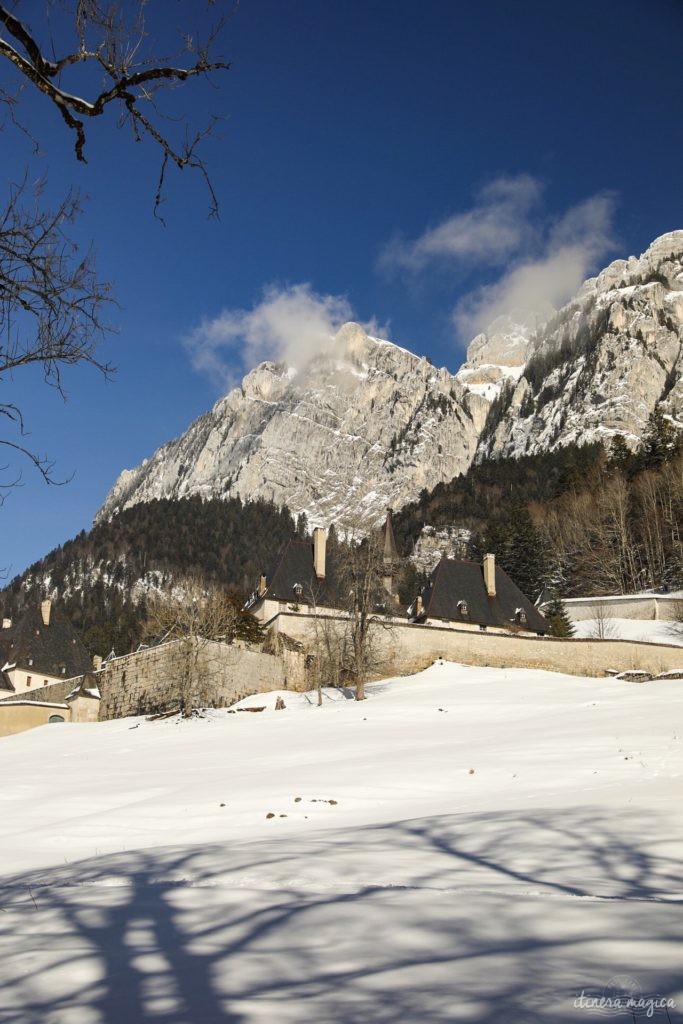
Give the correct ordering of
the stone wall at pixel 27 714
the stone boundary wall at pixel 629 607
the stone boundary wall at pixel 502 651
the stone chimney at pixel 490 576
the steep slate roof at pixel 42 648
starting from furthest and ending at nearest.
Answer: the stone boundary wall at pixel 629 607 < the steep slate roof at pixel 42 648 < the stone chimney at pixel 490 576 < the stone boundary wall at pixel 502 651 < the stone wall at pixel 27 714

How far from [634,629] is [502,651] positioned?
626 inches

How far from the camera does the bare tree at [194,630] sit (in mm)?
38438

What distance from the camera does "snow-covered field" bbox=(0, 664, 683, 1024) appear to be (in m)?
3.17

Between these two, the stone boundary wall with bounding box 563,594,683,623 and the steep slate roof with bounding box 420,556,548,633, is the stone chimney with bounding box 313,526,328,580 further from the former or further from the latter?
the stone boundary wall with bounding box 563,594,683,623

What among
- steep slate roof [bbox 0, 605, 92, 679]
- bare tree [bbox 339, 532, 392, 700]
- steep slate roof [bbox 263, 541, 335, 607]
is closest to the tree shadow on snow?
bare tree [bbox 339, 532, 392, 700]

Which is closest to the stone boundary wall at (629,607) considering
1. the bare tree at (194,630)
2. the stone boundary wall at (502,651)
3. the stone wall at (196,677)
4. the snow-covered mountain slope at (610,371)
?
the stone boundary wall at (502,651)

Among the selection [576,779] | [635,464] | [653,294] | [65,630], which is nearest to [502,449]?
[653,294]

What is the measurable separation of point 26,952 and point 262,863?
2.70m

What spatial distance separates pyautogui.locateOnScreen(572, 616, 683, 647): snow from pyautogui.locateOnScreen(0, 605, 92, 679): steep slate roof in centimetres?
3678

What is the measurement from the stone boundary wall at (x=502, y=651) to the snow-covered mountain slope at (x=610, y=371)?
4107 inches

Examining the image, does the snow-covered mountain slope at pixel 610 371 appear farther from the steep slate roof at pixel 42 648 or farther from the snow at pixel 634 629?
the steep slate roof at pixel 42 648

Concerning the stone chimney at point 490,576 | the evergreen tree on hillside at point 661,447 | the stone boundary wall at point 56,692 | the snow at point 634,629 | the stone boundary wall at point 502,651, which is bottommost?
the stone boundary wall at point 56,692

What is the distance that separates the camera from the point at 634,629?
189 feet

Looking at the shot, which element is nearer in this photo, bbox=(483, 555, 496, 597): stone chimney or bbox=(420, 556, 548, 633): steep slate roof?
bbox=(420, 556, 548, 633): steep slate roof
